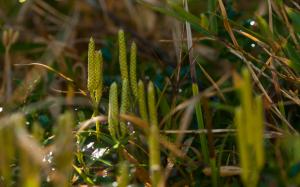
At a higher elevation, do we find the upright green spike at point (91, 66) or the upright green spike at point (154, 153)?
the upright green spike at point (91, 66)

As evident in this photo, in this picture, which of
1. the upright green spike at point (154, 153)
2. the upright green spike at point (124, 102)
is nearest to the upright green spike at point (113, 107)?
the upright green spike at point (124, 102)

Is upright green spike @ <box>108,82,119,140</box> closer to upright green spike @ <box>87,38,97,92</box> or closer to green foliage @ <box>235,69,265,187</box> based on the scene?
upright green spike @ <box>87,38,97,92</box>

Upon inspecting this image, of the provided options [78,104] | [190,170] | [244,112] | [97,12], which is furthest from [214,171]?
[97,12]

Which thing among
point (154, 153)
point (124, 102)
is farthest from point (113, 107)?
point (154, 153)

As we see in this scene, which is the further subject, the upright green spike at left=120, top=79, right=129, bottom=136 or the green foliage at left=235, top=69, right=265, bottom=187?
the upright green spike at left=120, top=79, right=129, bottom=136

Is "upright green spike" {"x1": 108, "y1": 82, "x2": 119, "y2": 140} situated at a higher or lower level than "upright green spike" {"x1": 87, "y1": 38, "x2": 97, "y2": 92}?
lower

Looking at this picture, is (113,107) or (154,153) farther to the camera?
(113,107)

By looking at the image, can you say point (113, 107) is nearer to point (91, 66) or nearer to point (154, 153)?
point (91, 66)

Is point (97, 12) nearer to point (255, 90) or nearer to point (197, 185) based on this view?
point (255, 90)

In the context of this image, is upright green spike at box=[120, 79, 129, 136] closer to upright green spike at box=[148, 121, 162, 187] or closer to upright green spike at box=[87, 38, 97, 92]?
upright green spike at box=[87, 38, 97, 92]

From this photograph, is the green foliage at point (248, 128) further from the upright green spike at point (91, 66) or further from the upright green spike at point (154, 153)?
the upright green spike at point (91, 66)

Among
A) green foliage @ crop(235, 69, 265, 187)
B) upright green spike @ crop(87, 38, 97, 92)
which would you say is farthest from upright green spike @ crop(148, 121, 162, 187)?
upright green spike @ crop(87, 38, 97, 92)
